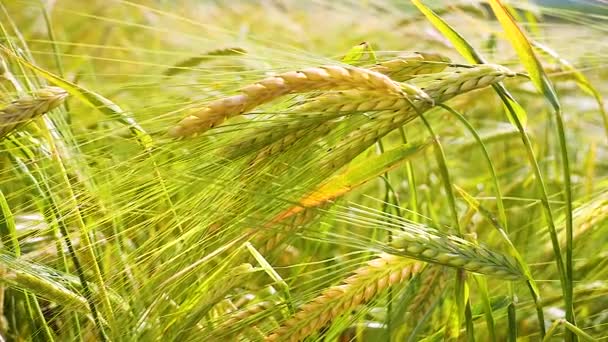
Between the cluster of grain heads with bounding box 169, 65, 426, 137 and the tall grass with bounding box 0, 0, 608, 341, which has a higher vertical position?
the cluster of grain heads with bounding box 169, 65, 426, 137

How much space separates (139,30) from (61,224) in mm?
1889

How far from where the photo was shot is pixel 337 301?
33.4 inches

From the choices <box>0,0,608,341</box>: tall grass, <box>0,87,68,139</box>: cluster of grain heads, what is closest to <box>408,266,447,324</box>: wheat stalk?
<box>0,0,608,341</box>: tall grass

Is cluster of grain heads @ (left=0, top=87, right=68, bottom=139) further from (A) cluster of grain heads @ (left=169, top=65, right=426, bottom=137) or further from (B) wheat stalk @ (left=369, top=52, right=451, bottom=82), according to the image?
(B) wheat stalk @ (left=369, top=52, right=451, bottom=82)

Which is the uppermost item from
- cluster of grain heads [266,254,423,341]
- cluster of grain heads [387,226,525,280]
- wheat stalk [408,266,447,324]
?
cluster of grain heads [387,226,525,280]

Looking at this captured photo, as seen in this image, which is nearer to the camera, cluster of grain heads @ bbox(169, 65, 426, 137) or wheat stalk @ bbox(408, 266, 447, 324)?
cluster of grain heads @ bbox(169, 65, 426, 137)

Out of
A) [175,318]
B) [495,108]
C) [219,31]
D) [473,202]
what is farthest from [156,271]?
[495,108]

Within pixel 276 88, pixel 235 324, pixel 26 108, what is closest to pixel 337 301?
pixel 235 324

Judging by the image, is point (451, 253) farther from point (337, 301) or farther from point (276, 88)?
point (276, 88)

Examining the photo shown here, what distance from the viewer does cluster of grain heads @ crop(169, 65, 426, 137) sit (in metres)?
0.77

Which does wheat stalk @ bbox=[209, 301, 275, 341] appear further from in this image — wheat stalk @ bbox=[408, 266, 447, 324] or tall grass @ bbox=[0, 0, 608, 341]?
wheat stalk @ bbox=[408, 266, 447, 324]

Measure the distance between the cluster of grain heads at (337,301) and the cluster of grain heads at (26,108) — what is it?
30 cm

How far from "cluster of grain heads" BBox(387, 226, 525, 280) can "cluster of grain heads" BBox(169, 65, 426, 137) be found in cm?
14

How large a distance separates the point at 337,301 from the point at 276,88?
0.21 meters
